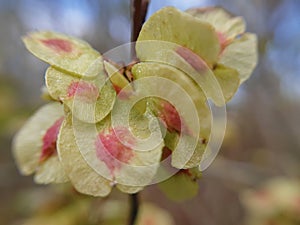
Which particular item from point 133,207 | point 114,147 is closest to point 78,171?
point 114,147

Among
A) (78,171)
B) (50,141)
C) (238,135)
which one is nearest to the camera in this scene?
(78,171)

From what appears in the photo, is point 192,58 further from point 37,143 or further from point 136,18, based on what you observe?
point 37,143

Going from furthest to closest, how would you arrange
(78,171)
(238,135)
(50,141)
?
(238,135)
(50,141)
(78,171)

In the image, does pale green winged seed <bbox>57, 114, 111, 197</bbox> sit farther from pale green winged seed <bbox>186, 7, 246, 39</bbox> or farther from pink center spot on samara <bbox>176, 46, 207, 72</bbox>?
pale green winged seed <bbox>186, 7, 246, 39</bbox>

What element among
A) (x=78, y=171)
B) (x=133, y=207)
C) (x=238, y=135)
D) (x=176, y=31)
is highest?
(x=176, y=31)

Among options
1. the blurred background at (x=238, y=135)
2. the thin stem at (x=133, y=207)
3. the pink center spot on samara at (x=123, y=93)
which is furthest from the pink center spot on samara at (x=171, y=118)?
the blurred background at (x=238, y=135)

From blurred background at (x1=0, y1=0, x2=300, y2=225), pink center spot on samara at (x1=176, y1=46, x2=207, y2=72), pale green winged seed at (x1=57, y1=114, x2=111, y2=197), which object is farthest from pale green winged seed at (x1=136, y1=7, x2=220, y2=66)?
blurred background at (x1=0, y1=0, x2=300, y2=225)
